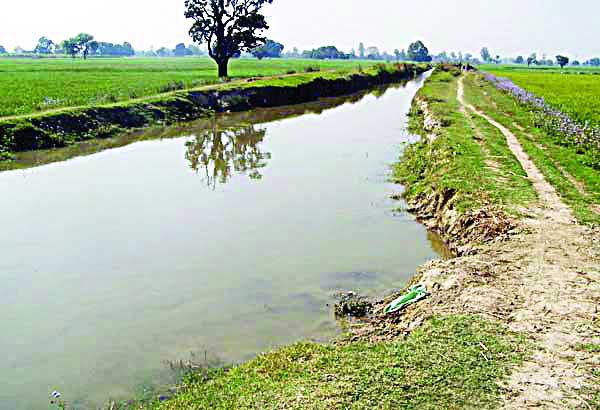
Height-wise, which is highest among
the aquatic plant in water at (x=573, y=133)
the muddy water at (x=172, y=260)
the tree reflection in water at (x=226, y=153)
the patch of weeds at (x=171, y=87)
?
the patch of weeds at (x=171, y=87)

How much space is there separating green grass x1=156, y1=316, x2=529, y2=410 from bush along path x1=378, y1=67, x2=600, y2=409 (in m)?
0.29

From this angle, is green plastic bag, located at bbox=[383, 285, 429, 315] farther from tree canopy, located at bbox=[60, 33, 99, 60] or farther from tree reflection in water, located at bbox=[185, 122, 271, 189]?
tree canopy, located at bbox=[60, 33, 99, 60]

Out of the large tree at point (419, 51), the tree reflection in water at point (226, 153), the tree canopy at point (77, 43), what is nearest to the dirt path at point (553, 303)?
the tree reflection in water at point (226, 153)

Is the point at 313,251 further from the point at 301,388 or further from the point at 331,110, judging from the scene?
the point at 331,110

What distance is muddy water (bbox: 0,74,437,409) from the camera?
269 inches

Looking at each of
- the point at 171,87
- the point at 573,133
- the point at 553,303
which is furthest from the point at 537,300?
the point at 171,87

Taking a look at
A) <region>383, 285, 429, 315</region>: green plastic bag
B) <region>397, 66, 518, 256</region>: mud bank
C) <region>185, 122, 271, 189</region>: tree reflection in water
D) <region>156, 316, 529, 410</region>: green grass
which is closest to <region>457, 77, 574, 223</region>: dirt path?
<region>397, 66, 518, 256</region>: mud bank

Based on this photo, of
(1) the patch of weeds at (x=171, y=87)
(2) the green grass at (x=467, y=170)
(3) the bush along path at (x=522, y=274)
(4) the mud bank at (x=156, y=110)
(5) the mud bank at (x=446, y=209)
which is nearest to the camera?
(3) the bush along path at (x=522, y=274)

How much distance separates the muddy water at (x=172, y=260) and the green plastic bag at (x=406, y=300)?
2.69ft

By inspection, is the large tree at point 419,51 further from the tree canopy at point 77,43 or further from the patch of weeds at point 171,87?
the patch of weeds at point 171,87

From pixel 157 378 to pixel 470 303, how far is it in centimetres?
414

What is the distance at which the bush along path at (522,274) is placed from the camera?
5.36 meters

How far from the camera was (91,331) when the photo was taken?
289 inches

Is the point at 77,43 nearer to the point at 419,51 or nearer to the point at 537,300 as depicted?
the point at 419,51
